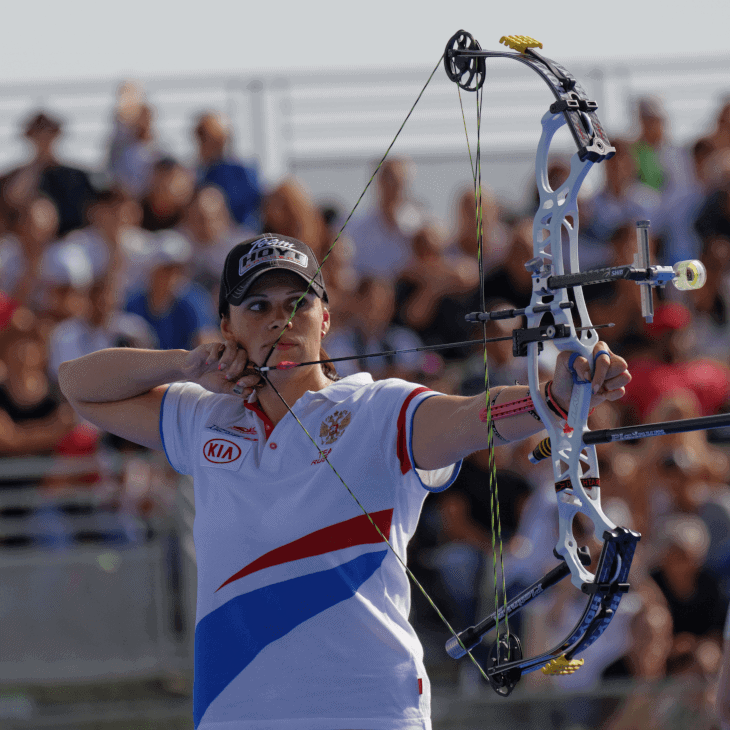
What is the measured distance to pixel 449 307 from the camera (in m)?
5.68

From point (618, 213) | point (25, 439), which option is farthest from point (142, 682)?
point (618, 213)

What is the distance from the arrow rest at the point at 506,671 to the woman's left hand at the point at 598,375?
0.48 meters

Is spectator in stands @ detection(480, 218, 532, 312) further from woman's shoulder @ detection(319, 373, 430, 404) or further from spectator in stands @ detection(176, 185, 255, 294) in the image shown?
woman's shoulder @ detection(319, 373, 430, 404)

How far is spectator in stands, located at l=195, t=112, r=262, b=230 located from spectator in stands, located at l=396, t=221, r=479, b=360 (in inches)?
42.2

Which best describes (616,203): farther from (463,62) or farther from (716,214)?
(463,62)

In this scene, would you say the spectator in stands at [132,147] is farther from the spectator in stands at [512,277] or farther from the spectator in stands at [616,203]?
the spectator in stands at [616,203]

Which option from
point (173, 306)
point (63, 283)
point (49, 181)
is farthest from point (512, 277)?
point (49, 181)

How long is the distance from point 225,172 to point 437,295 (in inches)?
63.9

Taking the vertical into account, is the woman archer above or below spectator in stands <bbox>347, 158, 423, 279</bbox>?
below

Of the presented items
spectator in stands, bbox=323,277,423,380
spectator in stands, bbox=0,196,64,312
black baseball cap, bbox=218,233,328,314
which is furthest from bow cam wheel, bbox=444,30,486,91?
spectator in stands, bbox=0,196,64,312

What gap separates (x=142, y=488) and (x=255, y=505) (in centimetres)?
290

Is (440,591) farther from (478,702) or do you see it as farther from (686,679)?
(686,679)

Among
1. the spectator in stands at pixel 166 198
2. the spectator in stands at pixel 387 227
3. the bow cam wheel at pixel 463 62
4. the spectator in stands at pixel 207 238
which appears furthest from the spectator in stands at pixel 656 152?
the bow cam wheel at pixel 463 62

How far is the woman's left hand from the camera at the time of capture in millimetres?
1883
